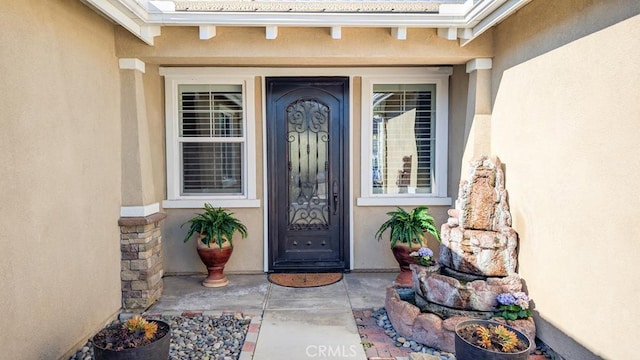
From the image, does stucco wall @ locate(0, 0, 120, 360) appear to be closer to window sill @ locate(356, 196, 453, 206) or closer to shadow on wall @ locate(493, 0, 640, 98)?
window sill @ locate(356, 196, 453, 206)

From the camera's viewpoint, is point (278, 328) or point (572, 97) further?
point (278, 328)

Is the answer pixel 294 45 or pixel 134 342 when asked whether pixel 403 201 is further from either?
pixel 134 342

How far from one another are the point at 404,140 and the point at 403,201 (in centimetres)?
80

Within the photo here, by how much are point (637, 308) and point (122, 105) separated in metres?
4.42

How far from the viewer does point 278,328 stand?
3.59m

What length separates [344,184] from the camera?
512 cm

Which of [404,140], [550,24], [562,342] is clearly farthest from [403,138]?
[562,342]

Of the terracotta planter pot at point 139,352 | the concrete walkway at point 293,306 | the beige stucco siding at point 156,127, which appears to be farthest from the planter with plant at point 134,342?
the beige stucco siding at point 156,127

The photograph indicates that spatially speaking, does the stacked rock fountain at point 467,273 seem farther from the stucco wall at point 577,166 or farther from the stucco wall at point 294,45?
the stucco wall at point 294,45

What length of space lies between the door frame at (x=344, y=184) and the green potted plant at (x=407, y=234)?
70 centimetres

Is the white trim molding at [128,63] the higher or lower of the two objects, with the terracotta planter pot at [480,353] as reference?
higher

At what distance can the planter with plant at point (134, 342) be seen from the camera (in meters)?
2.53

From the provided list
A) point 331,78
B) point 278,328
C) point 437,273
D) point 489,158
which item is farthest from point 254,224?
point 489,158

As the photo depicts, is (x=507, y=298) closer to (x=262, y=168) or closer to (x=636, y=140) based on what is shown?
(x=636, y=140)
